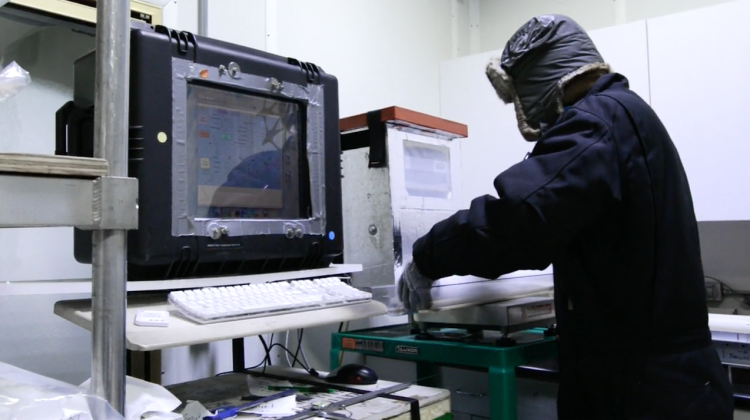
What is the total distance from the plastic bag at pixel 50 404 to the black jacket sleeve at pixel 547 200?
754 millimetres

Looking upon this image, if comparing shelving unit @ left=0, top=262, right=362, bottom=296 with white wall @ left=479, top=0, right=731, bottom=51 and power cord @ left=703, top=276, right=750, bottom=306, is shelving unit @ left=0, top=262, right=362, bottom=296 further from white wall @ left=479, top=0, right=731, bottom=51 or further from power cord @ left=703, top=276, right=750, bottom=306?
white wall @ left=479, top=0, right=731, bottom=51

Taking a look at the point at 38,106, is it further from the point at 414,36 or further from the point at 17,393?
the point at 414,36

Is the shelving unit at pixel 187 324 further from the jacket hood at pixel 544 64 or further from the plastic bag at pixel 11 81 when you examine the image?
the jacket hood at pixel 544 64

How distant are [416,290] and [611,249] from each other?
43cm

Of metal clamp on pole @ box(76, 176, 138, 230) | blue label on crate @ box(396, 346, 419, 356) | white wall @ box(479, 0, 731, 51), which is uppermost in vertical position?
white wall @ box(479, 0, 731, 51)

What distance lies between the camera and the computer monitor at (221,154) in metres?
1.02

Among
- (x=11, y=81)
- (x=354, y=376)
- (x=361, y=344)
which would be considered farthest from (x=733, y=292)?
(x=11, y=81)

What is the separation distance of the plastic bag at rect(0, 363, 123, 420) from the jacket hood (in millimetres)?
1045

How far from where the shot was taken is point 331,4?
226 centimetres

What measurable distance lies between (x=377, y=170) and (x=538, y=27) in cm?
50

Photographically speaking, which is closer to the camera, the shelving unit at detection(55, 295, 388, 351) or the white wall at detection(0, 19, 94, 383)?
the shelving unit at detection(55, 295, 388, 351)

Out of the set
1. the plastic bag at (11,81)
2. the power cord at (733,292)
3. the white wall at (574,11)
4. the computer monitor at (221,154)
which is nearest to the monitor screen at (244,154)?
the computer monitor at (221,154)

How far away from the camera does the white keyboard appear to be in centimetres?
92

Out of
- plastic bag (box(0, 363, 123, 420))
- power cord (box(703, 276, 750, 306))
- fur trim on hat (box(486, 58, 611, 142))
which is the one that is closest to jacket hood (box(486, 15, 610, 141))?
fur trim on hat (box(486, 58, 611, 142))
